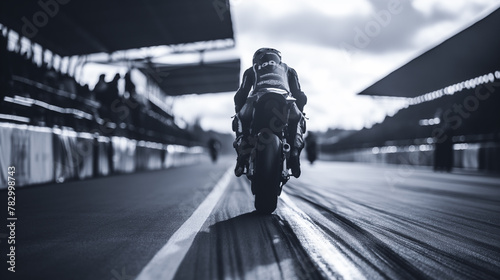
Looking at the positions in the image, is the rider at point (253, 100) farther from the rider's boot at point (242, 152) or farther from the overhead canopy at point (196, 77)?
the overhead canopy at point (196, 77)

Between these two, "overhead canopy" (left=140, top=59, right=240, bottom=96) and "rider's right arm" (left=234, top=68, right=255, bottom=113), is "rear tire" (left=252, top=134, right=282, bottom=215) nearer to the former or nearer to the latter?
"rider's right arm" (left=234, top=68, right=255, bottom=113)

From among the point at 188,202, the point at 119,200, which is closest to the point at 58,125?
the point at 119,200

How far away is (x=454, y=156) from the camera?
19.9m

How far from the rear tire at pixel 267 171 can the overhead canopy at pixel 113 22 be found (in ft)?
37.1

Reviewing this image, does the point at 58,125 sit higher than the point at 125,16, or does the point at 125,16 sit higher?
the point at 125,16

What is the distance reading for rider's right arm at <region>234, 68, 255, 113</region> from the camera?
5.62m

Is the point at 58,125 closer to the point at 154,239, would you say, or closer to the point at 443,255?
the point at 154,239

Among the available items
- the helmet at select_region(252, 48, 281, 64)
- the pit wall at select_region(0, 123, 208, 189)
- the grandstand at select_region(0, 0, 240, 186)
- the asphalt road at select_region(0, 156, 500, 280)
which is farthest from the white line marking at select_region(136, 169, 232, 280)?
the grandstand at select_region(0, 0, 240, 186)

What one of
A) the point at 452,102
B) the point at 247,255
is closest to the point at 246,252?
the point at 247,255

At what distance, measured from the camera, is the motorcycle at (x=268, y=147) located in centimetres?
477

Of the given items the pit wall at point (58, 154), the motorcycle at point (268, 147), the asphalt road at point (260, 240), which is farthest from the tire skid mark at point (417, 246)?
the pit wall at point (58, 154)

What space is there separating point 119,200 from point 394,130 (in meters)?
24.5

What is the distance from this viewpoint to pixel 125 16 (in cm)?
1806

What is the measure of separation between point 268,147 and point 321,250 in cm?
173
